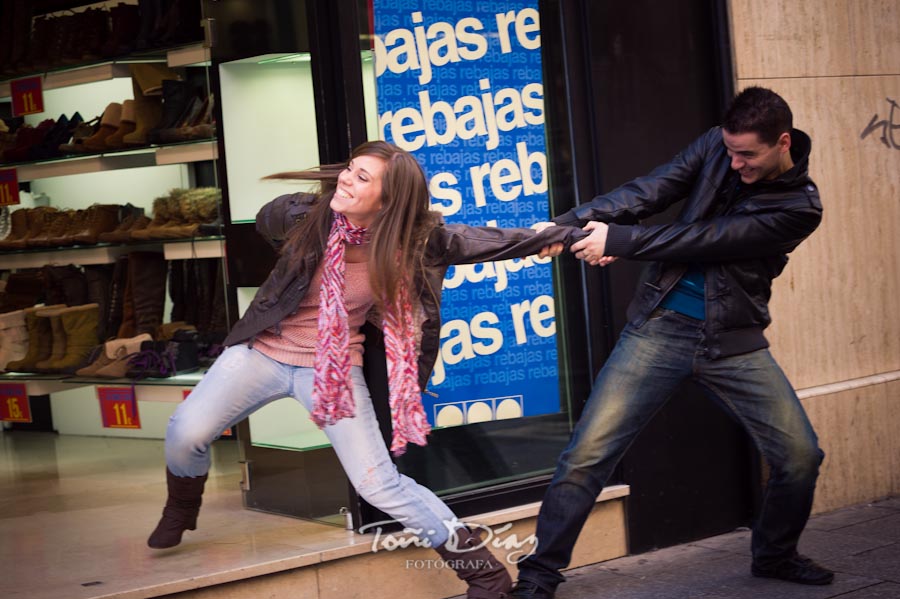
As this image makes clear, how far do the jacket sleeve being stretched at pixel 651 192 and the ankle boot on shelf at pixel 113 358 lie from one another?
3.12 metres

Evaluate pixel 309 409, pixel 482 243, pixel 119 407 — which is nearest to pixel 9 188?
pixel 119 407

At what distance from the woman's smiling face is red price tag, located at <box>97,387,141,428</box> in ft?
8.27

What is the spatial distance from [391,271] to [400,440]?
63 centimetres

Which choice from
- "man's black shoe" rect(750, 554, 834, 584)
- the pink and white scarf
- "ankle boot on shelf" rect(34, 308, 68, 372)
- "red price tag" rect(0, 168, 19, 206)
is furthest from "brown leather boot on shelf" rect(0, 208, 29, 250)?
"man's black shoe" rect(750, 554, 834, 584)

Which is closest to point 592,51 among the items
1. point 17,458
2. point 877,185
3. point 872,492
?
point 877,185

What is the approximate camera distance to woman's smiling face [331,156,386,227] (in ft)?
13.9

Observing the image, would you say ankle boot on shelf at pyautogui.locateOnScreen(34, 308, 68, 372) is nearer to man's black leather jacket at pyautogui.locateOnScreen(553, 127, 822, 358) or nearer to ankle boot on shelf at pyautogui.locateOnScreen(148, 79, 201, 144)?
ankle boot on shelf at pyautogui.locateOnScreen(148, 79, 201, 144)

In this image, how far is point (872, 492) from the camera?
6516mm

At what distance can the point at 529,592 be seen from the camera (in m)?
4.64

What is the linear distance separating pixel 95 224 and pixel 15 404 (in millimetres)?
1184

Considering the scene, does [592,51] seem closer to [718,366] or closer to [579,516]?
[718,366]

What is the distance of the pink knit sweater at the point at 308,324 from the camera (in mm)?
4469

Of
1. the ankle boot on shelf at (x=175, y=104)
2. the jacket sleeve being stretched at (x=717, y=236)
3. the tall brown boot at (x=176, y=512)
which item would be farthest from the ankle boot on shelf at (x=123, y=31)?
the jacket sleeve being stretched at (x=717, y=236)

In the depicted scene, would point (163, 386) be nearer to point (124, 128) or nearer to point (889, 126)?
point (124, 128)
